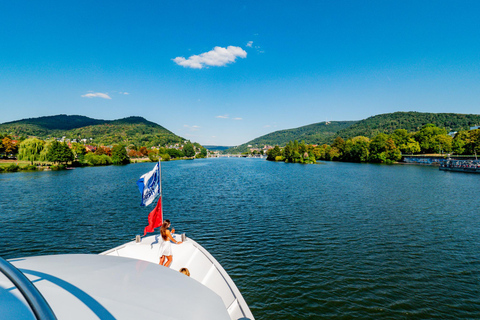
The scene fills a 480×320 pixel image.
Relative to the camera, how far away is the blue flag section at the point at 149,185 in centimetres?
1320

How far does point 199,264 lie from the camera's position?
34.4ft

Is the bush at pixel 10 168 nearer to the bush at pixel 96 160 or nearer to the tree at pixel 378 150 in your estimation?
the bush at pixel 96 160

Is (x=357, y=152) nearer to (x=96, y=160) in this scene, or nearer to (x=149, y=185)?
(x=96, y=160)

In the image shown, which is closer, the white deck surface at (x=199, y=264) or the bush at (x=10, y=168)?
the white deck surface at (x=199, y=264)

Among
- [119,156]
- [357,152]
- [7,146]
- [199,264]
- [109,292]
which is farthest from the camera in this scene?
[357,152]

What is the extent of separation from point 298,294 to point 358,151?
139757 millimetres

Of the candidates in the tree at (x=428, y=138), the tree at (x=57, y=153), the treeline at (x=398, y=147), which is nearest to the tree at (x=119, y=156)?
the tree at (x=57, y=153)

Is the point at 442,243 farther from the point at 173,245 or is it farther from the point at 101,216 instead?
the point at 101,216

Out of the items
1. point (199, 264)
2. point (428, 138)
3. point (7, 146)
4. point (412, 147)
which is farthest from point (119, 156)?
point (428, 138)

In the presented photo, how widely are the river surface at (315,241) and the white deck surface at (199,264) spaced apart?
8.90 ft

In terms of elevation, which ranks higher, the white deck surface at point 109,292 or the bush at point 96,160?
the bush at point 96,160

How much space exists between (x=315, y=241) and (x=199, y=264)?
10.8 m

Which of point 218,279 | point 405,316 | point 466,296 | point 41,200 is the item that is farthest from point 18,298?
point 41,200

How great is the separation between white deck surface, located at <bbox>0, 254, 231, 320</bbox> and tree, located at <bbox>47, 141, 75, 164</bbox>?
103m
